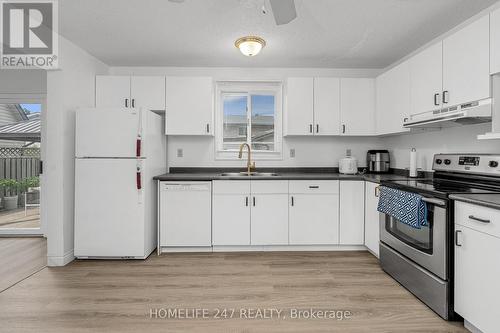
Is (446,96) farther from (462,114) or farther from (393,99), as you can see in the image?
(393,99)

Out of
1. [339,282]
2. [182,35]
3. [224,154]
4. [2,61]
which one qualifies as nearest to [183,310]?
[339,282]

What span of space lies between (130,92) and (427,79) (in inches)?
128

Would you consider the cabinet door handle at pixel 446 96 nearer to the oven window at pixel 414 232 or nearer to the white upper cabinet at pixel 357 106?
the oven window at pixel 414 232

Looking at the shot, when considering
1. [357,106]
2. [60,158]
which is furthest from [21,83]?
[357,106]

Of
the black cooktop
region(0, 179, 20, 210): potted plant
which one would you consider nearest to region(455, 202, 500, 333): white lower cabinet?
the black cooktop

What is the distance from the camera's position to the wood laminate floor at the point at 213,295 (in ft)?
6.18

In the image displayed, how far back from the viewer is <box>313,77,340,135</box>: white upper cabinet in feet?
11.8

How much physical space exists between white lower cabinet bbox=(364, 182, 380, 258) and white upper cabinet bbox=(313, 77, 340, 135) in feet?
2.93

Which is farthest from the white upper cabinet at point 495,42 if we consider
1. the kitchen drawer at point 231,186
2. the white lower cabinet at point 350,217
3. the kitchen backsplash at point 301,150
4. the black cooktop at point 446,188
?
the kitchen drawer at point 231,186

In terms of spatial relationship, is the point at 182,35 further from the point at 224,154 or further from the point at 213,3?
the point at 224,154

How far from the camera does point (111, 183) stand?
2992 mm

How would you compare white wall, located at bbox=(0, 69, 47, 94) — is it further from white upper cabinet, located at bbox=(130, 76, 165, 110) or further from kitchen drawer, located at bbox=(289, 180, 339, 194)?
kitchen drawer, located at bbox=(289, 180, 339, 194)

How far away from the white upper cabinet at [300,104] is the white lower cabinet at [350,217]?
84cm

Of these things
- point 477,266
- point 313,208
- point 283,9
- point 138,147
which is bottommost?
point 477,266
